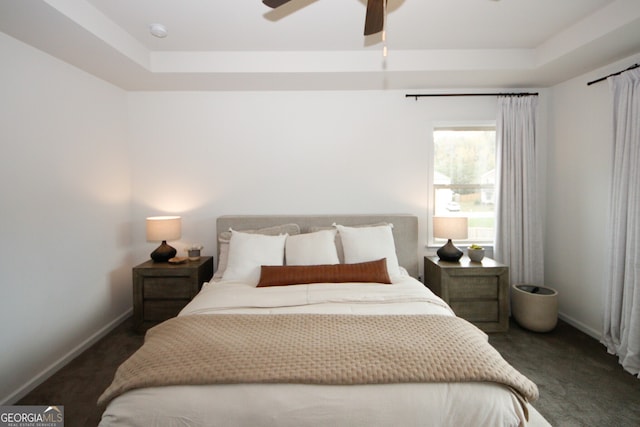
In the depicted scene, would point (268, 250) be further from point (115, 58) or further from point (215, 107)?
point (115, 58)

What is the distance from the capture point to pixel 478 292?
3.02 m

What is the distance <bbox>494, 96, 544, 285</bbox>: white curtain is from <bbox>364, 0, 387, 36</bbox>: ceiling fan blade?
220 centimetres

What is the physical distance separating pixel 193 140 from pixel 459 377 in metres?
3.30

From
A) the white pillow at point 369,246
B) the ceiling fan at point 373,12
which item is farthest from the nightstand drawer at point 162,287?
the ceiling fan at point 373,12

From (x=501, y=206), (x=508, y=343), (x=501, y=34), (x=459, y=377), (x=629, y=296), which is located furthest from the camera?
(x=501, y=206)

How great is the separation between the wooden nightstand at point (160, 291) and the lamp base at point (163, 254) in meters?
0.18

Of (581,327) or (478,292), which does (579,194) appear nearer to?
(581,327)

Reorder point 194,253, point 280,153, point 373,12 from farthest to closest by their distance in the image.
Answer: point 280,153 < point 194,253 < point 373,12

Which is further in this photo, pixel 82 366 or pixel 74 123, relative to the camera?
pixel 74 123

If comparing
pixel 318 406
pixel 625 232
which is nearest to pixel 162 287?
pixel 318 406

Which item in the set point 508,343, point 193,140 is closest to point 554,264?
point 508,343

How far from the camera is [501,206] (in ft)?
11.2

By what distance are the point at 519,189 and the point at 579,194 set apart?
0.50m

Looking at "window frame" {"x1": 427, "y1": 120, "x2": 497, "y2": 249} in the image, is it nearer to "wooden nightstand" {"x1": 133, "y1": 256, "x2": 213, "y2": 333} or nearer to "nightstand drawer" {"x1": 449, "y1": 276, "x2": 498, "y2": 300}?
"nightstand drawer" {"x1": 449, "y1": 276, "x2": 498, "y2": 300}
